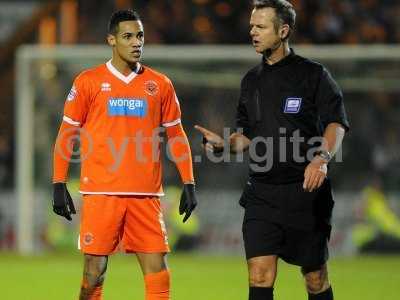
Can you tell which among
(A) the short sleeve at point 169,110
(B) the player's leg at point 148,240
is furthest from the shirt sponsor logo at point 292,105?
(B) the player's leg at point 148,240

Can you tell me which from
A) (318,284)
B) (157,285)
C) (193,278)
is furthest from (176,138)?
(193,278)

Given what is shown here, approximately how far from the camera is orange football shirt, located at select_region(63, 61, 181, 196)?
Answer: 650 centimetres

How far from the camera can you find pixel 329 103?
6176 millimetres

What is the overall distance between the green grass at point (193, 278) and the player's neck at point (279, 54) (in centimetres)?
321

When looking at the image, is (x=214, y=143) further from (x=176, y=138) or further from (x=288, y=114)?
(x=176, y=138)

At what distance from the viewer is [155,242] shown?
6.52m

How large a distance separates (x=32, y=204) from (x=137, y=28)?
8.63 metres

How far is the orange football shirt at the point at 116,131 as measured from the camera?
21.3 ft

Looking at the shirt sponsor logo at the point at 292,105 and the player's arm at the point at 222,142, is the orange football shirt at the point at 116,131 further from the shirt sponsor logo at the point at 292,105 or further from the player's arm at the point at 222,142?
the shirt sponsor logo at the point at 292,105

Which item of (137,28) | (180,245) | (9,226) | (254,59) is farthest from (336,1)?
(137,28)

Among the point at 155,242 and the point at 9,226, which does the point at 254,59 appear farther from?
the point at 155,242

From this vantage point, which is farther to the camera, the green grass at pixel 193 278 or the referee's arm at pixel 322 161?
the green grass at pixel 193 278

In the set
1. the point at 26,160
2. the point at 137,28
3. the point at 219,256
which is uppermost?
the point at 137,28

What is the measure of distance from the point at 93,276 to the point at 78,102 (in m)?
1.06
